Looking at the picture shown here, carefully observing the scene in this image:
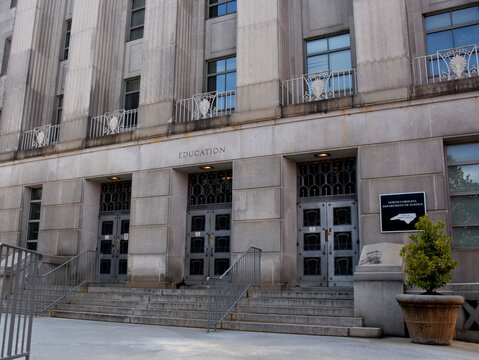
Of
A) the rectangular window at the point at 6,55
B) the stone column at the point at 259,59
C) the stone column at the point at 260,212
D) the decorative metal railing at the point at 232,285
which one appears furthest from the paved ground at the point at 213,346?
the rectangular window at the point at 6,55

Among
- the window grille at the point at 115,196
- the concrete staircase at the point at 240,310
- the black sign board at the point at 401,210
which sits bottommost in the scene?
the concrete staircase at the point at 240,310

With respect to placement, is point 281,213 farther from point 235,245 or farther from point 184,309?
point 184,309

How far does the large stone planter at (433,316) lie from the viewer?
8477 millimetres

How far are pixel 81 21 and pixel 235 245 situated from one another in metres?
12.6

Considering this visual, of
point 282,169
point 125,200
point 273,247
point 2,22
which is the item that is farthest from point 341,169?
point 2,22

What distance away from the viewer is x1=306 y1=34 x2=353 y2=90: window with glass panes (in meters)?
15.7

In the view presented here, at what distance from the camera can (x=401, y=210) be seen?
12.4 m

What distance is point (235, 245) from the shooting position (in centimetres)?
1437

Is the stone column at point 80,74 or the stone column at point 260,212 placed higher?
the stone column at point 80,74

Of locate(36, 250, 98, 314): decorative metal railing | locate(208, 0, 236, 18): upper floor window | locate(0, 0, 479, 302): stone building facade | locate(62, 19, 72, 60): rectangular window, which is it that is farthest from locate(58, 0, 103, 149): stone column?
locate(208, 0, 236, 18): upper floor window

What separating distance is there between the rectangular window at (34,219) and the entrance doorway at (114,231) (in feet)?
10.6

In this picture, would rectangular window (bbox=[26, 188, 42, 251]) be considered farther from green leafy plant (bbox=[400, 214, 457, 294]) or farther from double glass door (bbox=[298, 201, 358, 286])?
green leafy plant (bbox=[400, 214, 457, 294])

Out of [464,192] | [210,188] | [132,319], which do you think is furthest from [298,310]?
[210,188]

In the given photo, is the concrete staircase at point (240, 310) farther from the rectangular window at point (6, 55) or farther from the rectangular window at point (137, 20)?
the rectangular window at point (6, 55)
